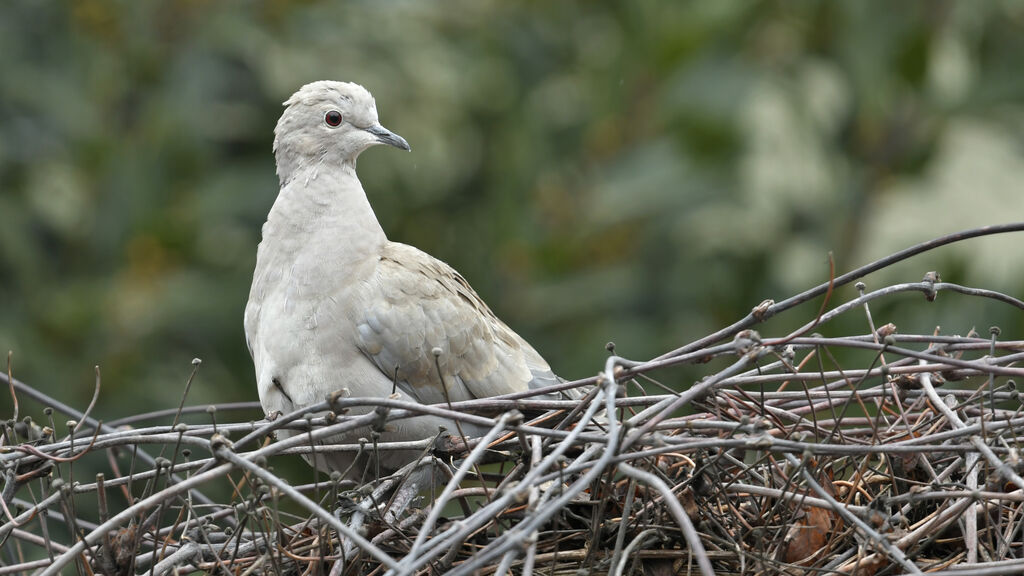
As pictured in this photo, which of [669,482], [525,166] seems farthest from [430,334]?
[525,166]

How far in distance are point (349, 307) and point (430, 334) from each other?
0.29m

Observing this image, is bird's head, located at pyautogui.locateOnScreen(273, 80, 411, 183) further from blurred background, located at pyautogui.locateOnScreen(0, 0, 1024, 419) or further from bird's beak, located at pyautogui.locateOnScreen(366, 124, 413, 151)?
blurred background, located at pyautogui.locateOnScreen(0, 0, 1024, 419)

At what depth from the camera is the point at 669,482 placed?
2998 millimetres

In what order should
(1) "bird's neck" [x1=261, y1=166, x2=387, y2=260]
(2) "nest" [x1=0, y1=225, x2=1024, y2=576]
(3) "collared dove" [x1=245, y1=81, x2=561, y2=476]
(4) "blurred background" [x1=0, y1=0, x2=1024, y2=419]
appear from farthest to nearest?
(4) "blurred background" [x1=0, y1=0, x2=1024, y2=419], (1) "bird's neck" [x1=261, y1=166, x2=387, y2=260], (3) "collared dove" [x1=245, y1=81, x2=561, y2=476], (2) "nest" [x1=0, y1=225, x2=1024, y2=576]

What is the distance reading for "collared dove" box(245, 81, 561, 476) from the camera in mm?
3838

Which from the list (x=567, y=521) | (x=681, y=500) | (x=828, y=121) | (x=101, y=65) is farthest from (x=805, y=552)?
(x=101, y=65)

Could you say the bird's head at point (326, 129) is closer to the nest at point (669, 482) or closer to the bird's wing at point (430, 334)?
the bird's wing at point (430, 334)

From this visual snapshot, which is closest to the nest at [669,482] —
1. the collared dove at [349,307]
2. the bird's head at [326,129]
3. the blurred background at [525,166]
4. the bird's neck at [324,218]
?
the collared dove at [349,307]

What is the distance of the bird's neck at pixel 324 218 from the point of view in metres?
4.06

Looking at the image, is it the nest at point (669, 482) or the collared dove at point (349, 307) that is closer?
the nest at point (669, 482)

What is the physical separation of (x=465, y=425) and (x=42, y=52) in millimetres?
7412

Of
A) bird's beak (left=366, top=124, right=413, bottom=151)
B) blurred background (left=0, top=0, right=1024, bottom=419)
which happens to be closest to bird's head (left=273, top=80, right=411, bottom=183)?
bird's beak (left=366, top=124, right=413, bottom=151)

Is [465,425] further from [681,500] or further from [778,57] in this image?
[778,57]

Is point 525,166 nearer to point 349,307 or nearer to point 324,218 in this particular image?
point 324,218
